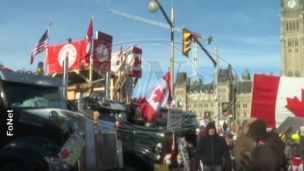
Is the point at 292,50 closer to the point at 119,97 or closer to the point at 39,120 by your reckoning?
the point at 119,97

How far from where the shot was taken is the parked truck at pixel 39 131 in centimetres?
754

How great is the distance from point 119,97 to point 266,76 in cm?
1372

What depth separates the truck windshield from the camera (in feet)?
27.2

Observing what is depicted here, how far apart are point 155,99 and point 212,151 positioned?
18.6 feet

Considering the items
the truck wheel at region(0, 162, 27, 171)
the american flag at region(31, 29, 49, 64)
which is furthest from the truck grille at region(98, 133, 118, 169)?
the american flag at region(31, 29, 49, 64)

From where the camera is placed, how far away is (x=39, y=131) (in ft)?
26.0

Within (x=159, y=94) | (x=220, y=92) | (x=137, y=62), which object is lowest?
(x=159, y=94)

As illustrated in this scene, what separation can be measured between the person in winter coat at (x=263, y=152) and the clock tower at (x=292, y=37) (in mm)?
165396

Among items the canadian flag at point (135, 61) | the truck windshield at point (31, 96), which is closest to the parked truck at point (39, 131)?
the truck windshield at point (31, 96)

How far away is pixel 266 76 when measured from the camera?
29.1 ft

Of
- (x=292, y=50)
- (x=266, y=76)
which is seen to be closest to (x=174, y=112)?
(x=266, y=76)

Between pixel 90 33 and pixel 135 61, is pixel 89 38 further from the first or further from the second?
pixel 135 61

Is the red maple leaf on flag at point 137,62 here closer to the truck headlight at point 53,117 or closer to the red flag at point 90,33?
the red flag at point 90,33

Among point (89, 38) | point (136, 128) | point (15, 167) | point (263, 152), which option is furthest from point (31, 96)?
point (89, 38)
